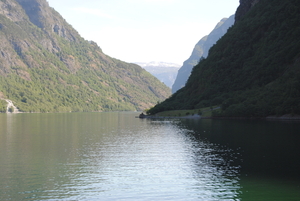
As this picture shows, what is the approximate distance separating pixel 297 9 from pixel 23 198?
191934 mm

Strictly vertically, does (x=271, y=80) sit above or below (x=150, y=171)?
above

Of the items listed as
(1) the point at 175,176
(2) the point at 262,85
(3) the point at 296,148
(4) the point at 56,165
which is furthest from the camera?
(2) the point at 262,85

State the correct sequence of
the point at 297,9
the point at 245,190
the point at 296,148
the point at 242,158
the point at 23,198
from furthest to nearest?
the point at 297,9
the point at 296,148
the point at 242,158
the point at 245,190
the point at 23,198

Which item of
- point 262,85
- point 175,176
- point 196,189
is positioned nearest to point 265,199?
point 196,189

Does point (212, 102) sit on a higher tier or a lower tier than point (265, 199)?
higher

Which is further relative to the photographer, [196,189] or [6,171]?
[6,171]

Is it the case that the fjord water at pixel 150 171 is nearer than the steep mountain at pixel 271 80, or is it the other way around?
the fjord water at pixel 150 171

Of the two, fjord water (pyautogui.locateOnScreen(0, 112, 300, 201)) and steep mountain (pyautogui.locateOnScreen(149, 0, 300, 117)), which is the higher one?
steep mountain (pyautogui.locateOnScreen(149, 0, 300, 117))

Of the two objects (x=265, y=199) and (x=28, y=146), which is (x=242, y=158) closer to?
(x=265, y=199)

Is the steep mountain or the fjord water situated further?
the steep mountain

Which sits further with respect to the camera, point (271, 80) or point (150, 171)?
point (271, 80)

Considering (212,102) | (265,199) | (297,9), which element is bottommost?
(265,199)

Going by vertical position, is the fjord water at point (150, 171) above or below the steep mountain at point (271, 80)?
below

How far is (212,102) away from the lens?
18888 cm
